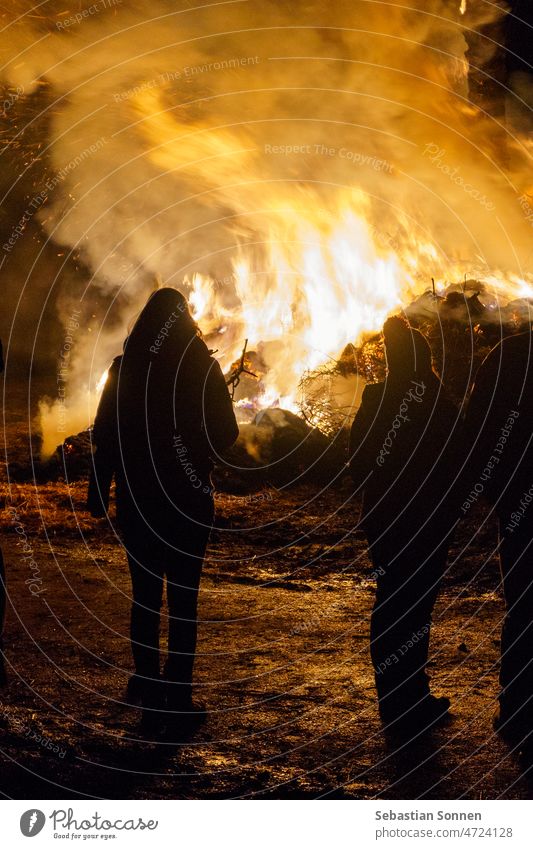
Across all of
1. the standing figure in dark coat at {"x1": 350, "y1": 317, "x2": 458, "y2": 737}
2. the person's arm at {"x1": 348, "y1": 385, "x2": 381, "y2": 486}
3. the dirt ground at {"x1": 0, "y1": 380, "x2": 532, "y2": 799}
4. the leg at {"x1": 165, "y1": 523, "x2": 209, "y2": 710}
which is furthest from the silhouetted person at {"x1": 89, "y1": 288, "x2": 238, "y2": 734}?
the standing figure in dark coat at {"x1": 350, "y1": 317, "x2": 458, "y2": 737}

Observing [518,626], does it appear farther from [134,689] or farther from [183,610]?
[134,689]

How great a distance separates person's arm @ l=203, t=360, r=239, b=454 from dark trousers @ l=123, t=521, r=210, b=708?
1.89 feet

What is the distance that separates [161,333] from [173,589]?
1689 millimetres

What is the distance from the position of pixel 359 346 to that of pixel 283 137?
13.0ft

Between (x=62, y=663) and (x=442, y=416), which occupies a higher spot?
(x=442, y=416)

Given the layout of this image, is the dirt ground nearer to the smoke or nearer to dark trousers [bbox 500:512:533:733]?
dark trousers [bbox 500:512:533:733]

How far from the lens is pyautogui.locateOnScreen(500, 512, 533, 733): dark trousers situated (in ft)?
15.1

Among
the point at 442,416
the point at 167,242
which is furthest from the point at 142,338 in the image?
the point at 167,242

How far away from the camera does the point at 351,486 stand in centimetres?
1261

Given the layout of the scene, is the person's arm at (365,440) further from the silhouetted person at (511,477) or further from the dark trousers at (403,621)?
the silhouetted person at (511,477)

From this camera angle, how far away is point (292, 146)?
41.9ft

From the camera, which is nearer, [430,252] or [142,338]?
[142,338]

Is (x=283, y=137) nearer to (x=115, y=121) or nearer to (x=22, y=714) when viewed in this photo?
(x=115, y=121)
